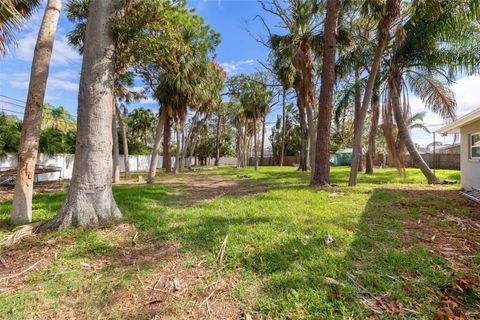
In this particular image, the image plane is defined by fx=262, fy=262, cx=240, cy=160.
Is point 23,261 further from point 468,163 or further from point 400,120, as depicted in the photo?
point 400,120

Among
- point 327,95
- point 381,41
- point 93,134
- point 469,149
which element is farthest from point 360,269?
point 469,149

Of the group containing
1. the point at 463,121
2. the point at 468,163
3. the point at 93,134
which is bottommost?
the point at 468,163

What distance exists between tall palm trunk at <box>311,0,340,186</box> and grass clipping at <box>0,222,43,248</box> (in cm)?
777

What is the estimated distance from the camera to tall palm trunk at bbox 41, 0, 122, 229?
4398 mm

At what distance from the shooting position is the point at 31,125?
458 centimetres

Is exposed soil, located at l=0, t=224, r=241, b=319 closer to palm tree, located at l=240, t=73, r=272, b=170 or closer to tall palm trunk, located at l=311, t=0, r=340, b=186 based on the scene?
tall palm trunk, located at l=311, t=0, r=340, b=186

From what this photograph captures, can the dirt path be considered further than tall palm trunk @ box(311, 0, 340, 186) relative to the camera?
No

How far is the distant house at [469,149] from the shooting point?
7.85 meters

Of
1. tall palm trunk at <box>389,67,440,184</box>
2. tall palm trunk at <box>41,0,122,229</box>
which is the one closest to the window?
tall palm trunk at <box>389,67,440,184</box>

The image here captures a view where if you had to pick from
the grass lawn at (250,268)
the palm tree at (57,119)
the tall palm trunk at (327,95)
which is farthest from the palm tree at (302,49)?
the palm tree at (57,119)

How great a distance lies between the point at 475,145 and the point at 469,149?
379 mm

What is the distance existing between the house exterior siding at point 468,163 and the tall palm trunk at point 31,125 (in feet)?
36.3

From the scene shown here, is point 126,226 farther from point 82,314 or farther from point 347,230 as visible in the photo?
point 347,230

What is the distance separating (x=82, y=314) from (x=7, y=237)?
2493mm
